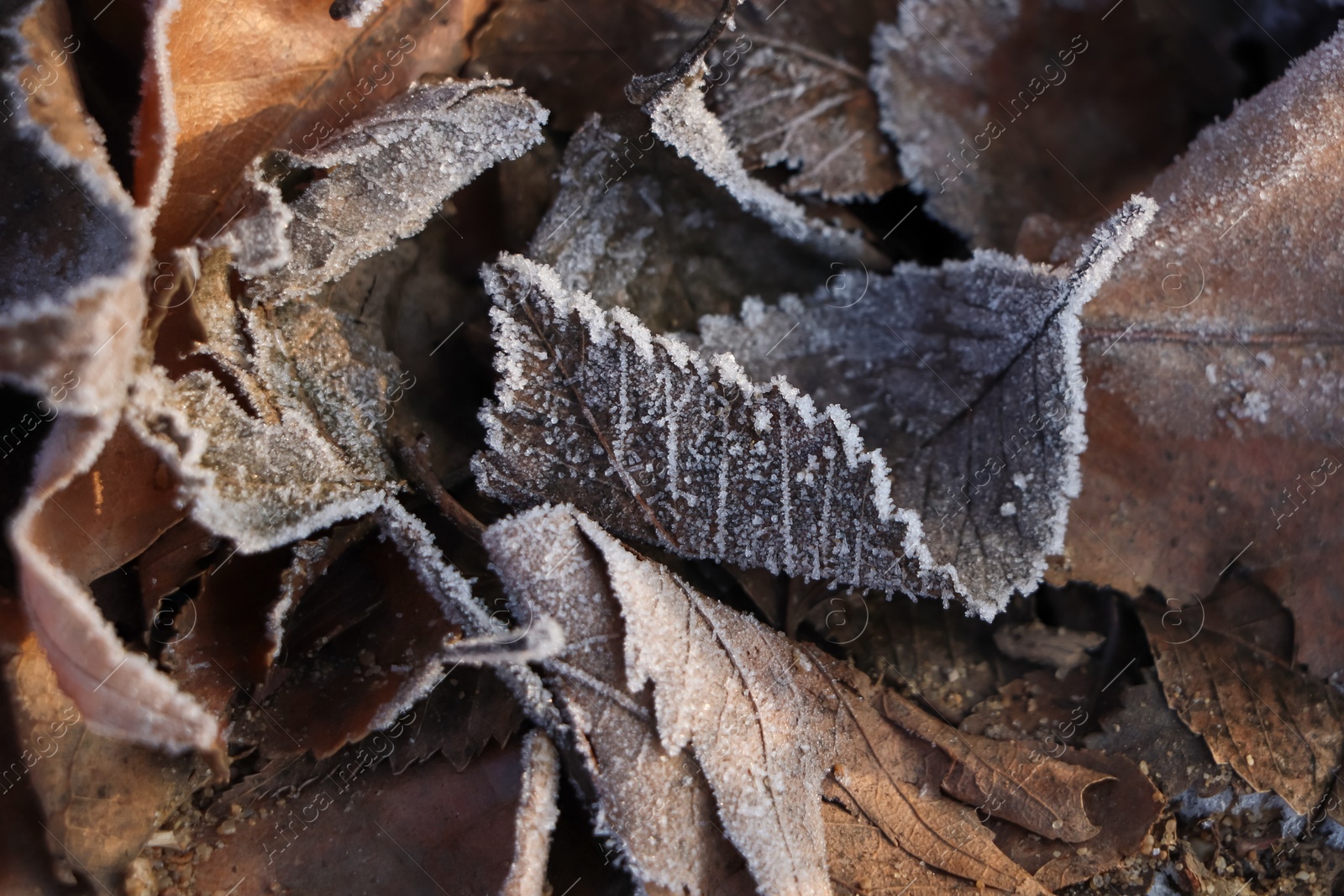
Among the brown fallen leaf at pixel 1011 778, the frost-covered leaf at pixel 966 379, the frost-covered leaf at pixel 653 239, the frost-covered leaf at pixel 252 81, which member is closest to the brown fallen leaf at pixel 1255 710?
the brown fallen leaf at pixel 1011 778

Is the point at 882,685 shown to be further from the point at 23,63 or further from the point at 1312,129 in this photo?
the point at 23,63

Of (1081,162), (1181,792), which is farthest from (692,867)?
(1081,162)

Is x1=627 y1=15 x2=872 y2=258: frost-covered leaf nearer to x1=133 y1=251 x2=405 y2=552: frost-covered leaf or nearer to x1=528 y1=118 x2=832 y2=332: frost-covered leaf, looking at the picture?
x1=528 y1=118 x2=832 y2=332: frost-covered leaf

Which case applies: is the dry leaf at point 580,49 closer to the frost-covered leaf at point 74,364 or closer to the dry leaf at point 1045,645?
the frost-covered leaf at point 74,364

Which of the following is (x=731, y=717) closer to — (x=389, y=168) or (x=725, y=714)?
(x=725, y=714)

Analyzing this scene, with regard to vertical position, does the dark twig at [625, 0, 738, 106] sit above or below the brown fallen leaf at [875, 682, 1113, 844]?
above

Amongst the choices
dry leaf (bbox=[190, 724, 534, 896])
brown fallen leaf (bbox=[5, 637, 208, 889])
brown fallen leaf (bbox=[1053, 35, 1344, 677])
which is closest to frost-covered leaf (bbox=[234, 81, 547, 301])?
brown fallen leaf (bbox=[5, 637, 208, 889])
